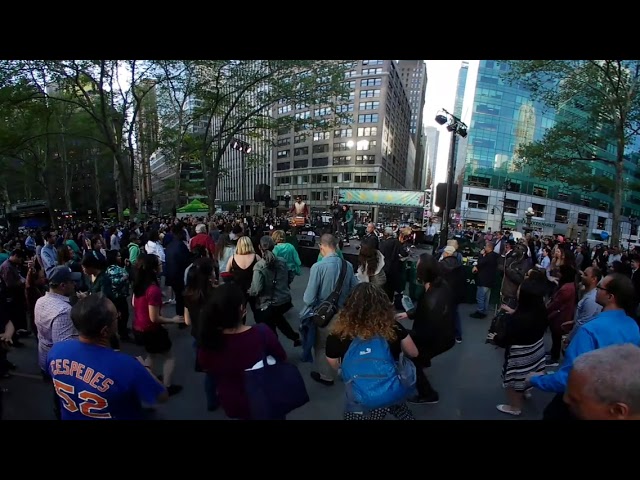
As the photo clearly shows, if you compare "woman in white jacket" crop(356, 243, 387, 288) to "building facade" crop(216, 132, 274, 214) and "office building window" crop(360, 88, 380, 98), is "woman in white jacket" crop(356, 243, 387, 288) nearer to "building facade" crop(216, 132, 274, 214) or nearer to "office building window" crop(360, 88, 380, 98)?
"office building window" crop(360, 88, 380, 98)

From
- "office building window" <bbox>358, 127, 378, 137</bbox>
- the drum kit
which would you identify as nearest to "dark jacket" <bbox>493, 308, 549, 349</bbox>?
the drum kit

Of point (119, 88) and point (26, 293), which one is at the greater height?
point (119, 88)

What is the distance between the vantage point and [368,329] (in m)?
2.16

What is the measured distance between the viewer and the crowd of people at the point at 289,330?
1742 millimetres

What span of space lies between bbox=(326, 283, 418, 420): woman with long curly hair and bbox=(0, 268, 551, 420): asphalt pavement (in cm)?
155

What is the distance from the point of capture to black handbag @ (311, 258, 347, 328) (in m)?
3.32

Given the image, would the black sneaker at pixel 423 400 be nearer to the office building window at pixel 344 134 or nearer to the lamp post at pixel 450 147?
the lamp post at pixel 450 147

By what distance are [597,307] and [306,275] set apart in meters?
7.80

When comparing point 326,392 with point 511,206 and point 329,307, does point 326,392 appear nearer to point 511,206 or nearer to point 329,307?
point 329,307

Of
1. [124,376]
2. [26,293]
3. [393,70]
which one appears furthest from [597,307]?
[393,70]

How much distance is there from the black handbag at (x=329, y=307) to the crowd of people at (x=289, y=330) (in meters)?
0.02

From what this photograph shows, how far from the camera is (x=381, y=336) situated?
2168 mm

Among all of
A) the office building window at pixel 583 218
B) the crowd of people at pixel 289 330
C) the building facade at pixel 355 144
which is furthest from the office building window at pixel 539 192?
the crowd of people at pixel 289 330
